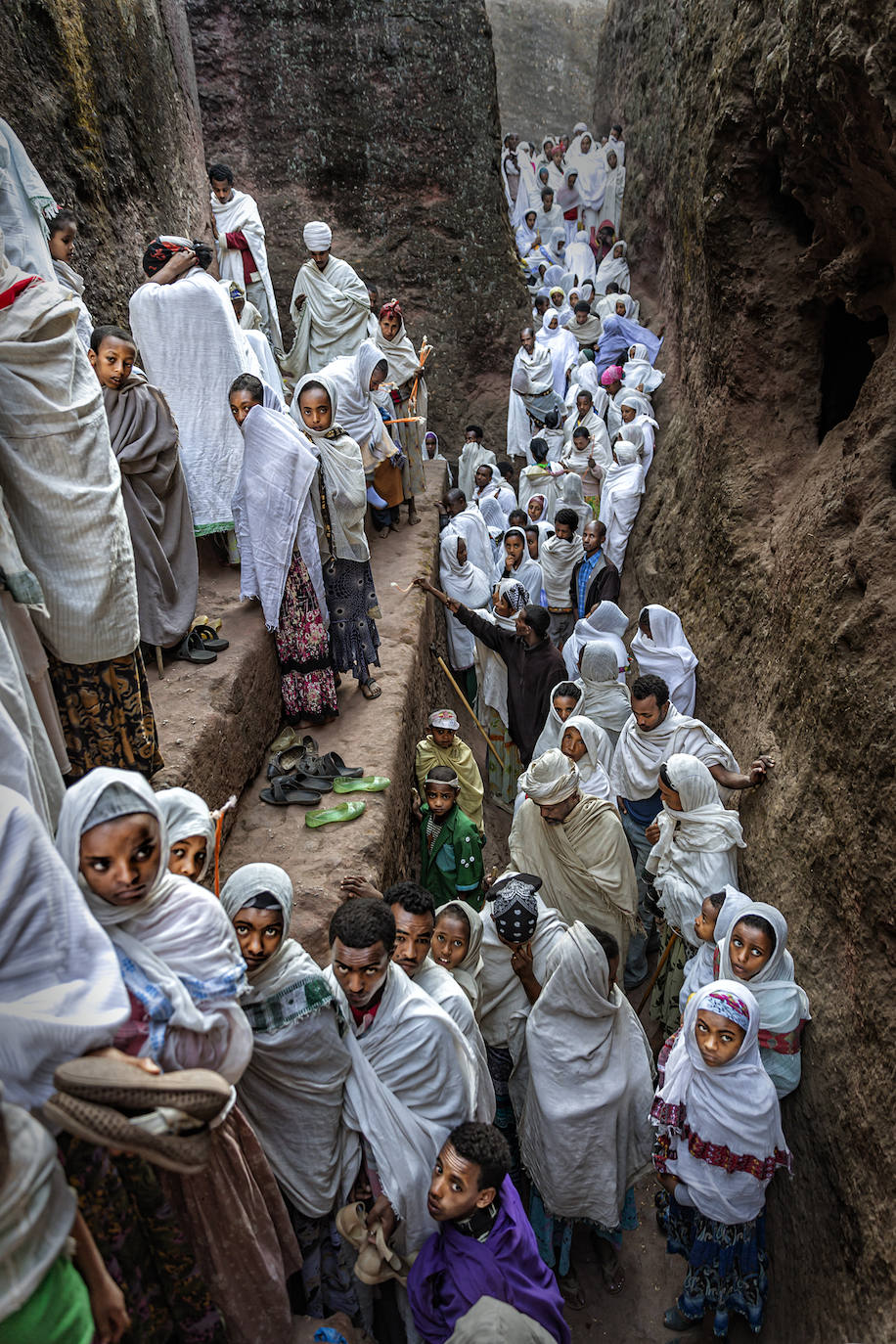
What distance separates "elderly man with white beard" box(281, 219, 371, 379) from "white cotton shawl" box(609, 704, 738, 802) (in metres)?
5.02

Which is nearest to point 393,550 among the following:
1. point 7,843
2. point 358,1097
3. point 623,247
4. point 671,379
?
point 671,379

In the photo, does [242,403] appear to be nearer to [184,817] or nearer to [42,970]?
[184,817]

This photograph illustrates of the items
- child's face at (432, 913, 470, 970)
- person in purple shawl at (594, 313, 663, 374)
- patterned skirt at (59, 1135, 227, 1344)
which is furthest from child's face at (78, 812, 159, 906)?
person in purple shawl at (594, 313, 663, 374)

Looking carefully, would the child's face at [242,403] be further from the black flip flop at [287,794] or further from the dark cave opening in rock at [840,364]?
the dark cave opening in rock at [840,364]

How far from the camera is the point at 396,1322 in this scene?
304cm

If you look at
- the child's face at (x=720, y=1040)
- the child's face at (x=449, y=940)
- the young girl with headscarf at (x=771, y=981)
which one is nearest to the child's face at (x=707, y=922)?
the young girl with headscarf at (x=771, y=981)

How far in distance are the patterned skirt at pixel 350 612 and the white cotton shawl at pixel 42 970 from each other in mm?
3641

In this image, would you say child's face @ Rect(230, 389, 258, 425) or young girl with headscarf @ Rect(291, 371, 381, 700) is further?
young girl with headscarf @ Rect(291, 371, 381, 700)

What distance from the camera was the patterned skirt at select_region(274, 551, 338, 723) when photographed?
493cm

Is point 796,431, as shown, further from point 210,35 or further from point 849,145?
point 210,35

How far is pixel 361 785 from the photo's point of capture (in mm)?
4730

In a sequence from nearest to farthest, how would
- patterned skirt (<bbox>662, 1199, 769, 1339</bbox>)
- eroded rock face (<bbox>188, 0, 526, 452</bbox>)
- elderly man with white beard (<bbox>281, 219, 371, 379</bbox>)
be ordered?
1. patterned skirt (<bbox>662, 1199, 769, 1339</bbox>)
2. elderly man with white beard (<bbox>281, 219, 371, 379</bbox>)
3. eroded rock face (<bbox>188, 0, 526, 452</bbox>)

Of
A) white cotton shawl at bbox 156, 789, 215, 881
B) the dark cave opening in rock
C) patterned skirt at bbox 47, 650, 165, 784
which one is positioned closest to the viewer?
white cotton shawl at bbox 156, 789, 215, 881

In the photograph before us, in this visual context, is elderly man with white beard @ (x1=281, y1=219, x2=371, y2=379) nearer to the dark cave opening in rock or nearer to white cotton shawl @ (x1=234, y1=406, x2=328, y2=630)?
white cotton shawl @ (x1=234, y1=406, x2=328, y2=630)
